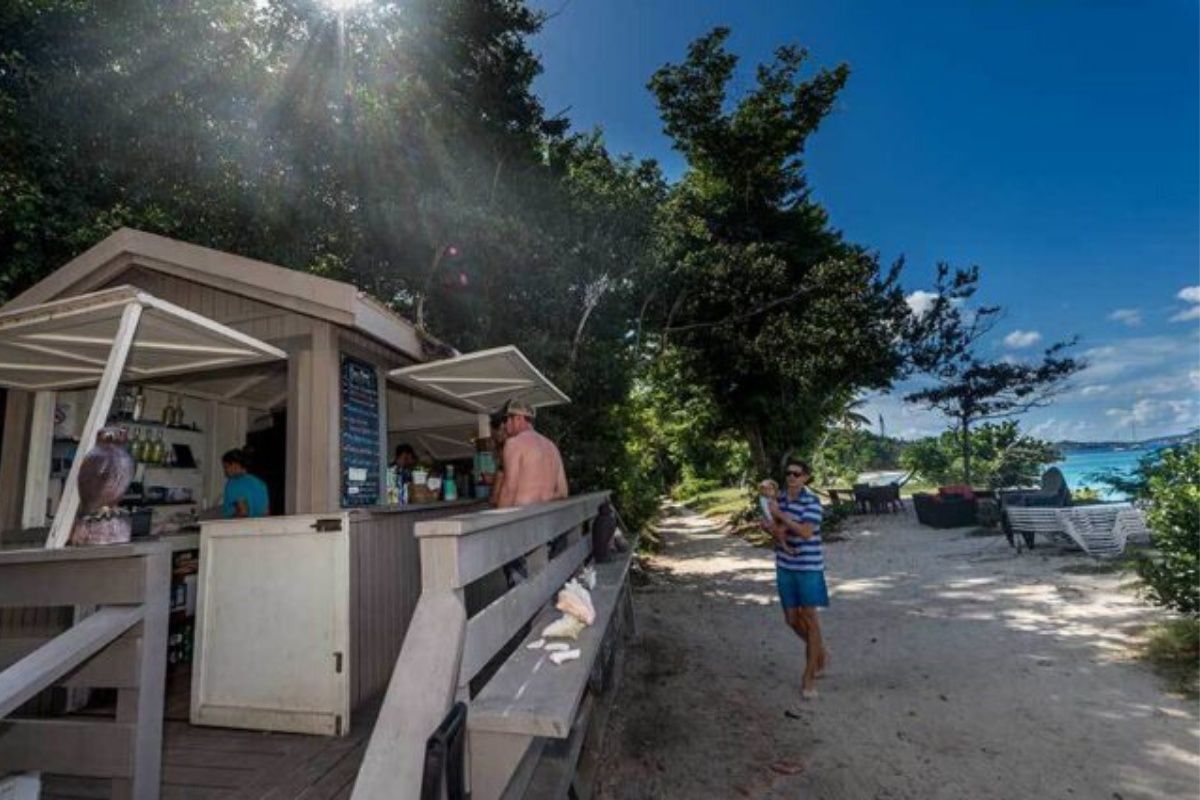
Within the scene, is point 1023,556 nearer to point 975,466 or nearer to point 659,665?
point 659,665

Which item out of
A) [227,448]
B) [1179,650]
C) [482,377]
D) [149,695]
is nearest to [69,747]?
[149,695]

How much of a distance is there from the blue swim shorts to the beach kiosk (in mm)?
3134

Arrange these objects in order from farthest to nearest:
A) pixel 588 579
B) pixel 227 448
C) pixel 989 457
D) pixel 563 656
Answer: pixel 989 457
pixel 227 448
pixel 588 579
pixel 563 656

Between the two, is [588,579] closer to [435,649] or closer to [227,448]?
[435,649]

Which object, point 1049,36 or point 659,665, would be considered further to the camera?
point 1049,36

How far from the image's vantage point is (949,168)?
22469mm

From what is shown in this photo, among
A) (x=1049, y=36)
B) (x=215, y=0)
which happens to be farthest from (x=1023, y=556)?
(x=215, y=0)

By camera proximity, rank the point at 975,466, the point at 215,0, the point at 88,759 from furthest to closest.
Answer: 1. the point at 975,466
2. the point at 215,0
3. the point at 88,759

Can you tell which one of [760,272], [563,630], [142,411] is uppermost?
[760,272]

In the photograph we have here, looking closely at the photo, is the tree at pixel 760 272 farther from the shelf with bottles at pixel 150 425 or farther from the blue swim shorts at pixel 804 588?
the shelf with bottles at pixel 150 425

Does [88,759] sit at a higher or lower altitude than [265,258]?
lower

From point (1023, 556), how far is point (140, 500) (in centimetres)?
1398

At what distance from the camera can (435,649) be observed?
70.2 inches

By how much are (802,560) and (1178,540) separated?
3925 mm
